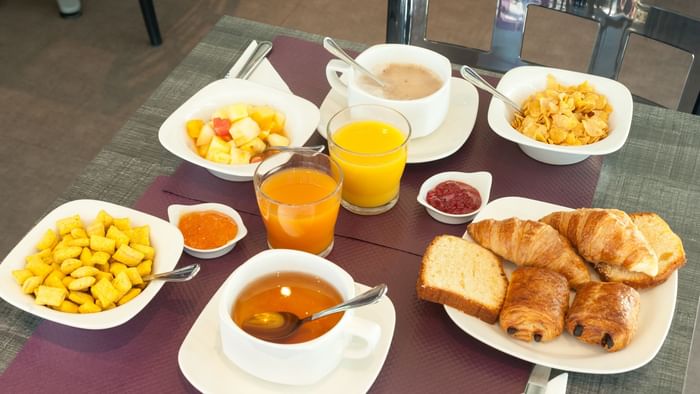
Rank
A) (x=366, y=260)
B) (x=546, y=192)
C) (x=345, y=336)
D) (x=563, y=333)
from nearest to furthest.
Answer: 1. (x=345, y=336)
2. (x=563, y=333)
3. (x=366, y=260)
4. (x=546, y=192)

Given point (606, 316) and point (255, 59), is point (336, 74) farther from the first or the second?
point (606, 316)

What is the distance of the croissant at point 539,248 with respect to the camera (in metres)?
1.08

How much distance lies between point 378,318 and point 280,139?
428 mm

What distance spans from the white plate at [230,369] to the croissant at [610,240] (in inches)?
13.1

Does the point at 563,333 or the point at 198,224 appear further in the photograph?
the point at 198,224

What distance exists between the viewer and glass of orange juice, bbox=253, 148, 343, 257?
1.09m

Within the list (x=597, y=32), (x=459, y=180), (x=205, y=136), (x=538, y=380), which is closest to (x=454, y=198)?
(x=459, y=180)

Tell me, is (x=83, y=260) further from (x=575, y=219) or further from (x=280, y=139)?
(x=575, y=219)

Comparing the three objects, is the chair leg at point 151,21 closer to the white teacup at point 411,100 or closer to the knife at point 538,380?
the white teacup at point 411,100

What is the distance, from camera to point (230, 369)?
3.18 ft

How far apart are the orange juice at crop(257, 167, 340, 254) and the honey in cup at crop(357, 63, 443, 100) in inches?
10.6

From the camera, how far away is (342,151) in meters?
1.19

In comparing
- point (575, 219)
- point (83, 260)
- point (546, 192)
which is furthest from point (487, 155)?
point (83, 260)

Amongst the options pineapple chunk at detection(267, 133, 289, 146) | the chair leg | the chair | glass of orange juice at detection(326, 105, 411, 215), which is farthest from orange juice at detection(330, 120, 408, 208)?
the chair leg
